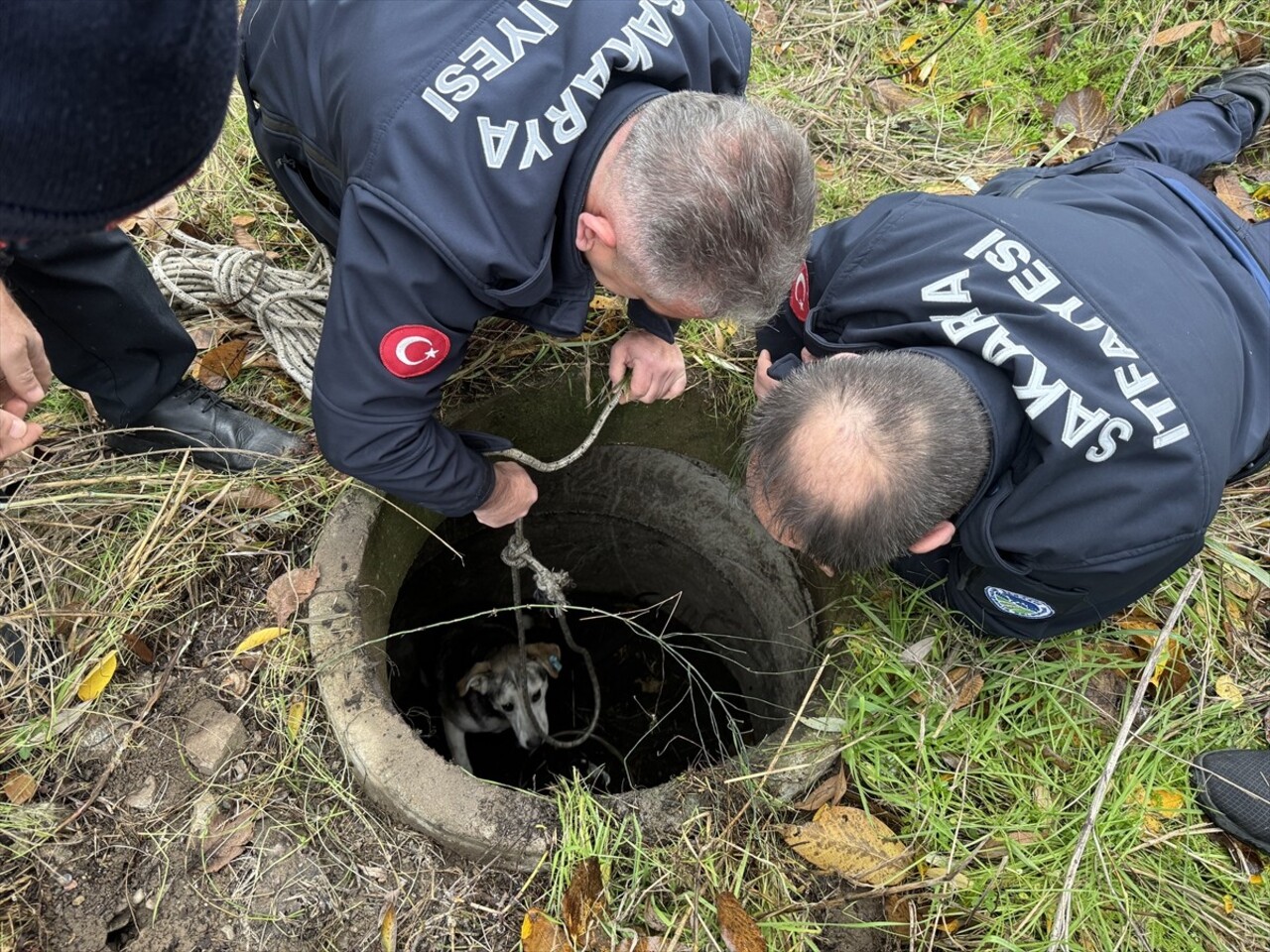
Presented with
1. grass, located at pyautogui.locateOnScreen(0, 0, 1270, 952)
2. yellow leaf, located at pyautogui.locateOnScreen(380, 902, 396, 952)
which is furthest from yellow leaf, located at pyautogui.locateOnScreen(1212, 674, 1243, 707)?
yellow leaf, located at pyautogui.locateOnScreen(380, 902, 396, 952)

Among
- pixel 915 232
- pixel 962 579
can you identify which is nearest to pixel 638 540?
pixel 962 579

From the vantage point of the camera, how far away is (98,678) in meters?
1.87

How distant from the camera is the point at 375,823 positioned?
179 cm

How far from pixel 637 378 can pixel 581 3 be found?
904 millimetres

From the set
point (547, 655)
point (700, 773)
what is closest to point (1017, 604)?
point (700, 773)

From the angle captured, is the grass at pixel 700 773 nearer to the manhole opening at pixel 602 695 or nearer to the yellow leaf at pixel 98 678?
the yellow leaf at pixel 98 678

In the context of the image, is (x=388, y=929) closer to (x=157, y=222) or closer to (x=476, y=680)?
(x=476, y=680)

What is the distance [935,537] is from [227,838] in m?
1.72

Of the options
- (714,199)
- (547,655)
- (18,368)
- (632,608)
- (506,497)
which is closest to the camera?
(714,199)

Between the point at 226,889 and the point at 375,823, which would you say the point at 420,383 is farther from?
the point at 226,889

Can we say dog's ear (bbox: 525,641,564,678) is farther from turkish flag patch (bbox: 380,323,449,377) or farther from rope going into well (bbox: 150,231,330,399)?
turkish flag patch (bbox: 380,323,449,377)

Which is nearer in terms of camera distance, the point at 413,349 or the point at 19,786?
the point at 413,349

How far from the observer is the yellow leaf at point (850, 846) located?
5.90 ft

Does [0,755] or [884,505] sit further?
[0,755]
